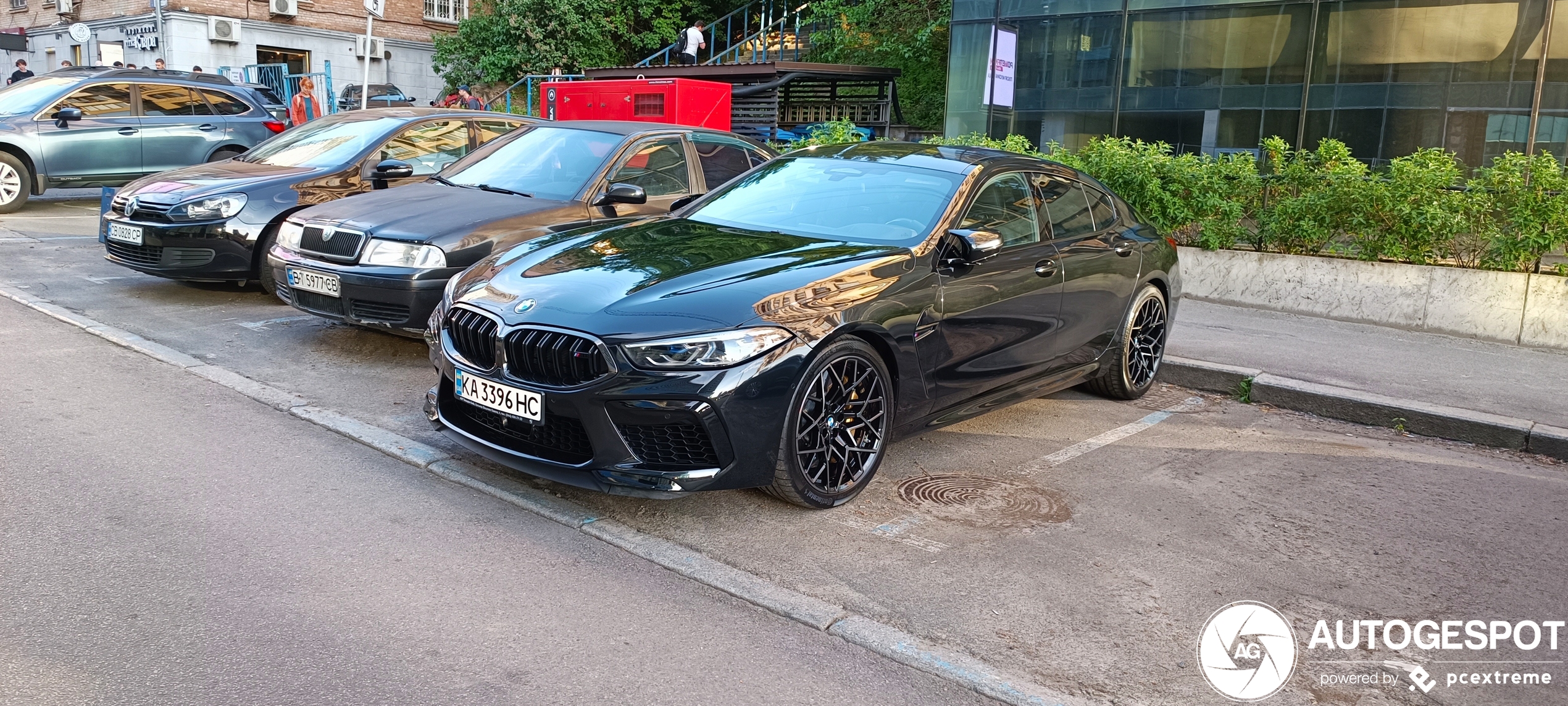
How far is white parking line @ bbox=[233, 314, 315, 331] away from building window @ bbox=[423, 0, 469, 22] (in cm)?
3215

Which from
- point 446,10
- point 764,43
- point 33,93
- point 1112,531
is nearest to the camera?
point 1112,531

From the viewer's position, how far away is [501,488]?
4.87 m

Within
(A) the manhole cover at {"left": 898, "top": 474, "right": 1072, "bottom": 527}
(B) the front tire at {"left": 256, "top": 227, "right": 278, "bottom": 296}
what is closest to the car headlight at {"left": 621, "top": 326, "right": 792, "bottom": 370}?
(A) the manhole cover at {"left": 898, "top": 474, "right": 1072, "bottom": 527}

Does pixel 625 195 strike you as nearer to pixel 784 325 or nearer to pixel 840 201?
pixel 840 201

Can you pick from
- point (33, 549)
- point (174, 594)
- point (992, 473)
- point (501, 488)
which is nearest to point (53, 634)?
point (174, 594)

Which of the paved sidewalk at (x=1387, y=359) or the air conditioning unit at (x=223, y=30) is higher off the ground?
the air conditioning unit at (x=223, y=30)

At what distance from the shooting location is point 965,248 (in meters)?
5.25

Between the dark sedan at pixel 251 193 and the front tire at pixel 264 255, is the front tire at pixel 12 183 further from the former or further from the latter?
the front tire at pixel 264 255

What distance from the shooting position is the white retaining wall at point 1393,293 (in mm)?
9195

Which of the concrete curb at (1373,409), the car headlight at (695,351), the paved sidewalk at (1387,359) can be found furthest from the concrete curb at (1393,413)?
the car headlight at (695,351)

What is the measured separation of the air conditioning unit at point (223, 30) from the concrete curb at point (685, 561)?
28.9 m

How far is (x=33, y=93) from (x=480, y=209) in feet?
33.1

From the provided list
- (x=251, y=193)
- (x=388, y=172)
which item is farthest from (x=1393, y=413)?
(x=251, y=193)

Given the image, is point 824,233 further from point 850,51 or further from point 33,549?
point 850,51
